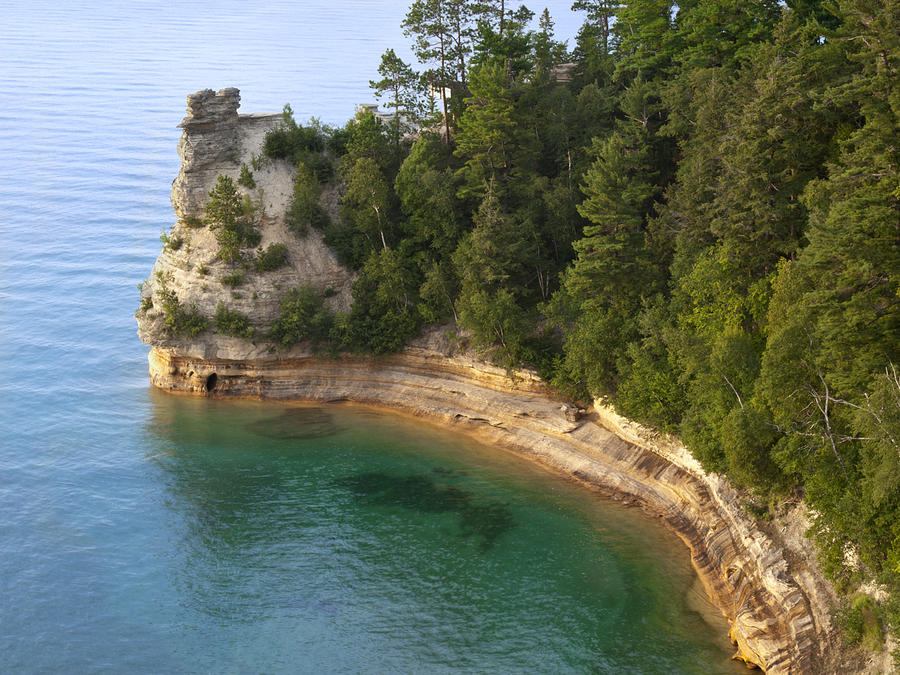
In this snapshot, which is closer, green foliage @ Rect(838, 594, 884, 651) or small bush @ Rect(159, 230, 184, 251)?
green foliage @ Rect(838, 594, 884, 651)

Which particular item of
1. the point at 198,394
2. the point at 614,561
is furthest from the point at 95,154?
the point at 614,561

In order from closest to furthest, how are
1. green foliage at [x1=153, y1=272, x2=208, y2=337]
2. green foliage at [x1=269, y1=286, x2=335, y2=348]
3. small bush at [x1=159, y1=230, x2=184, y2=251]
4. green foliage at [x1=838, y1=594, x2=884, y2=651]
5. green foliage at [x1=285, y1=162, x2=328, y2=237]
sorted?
green foliage at [x1=838, y1=594, x2=884, y2=651] < green foliage at [x1=269, y1=286, x2=335, y2=348] < green foliage at [x1=153, y1=272, x2=208, y2=337] < green foliage at [x1=285, y1=162, x2=328, y2=237] < small bush at [x1=159, y1=230, x2=184, y2=251]

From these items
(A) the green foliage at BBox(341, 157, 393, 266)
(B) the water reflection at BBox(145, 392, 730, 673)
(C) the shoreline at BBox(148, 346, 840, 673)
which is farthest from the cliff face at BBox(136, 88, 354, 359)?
(B) the water reflection at BBox(145, 392, 730, 673)

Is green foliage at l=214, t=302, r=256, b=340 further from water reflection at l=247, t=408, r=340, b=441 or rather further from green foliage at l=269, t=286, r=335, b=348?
water reflection at l=247, t=408, r=340, b=441

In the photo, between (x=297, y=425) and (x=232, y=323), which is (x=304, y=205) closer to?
(x=232, y=323)

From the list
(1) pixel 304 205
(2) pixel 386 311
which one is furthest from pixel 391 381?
(1) pixel 304 205
